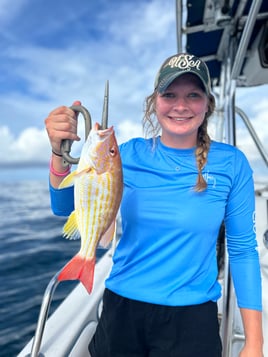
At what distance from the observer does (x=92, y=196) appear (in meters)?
1.18

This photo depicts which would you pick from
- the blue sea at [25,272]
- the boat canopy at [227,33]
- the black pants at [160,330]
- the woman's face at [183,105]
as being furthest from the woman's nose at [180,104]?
the blue sea at [25,272]

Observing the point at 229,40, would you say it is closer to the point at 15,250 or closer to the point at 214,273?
the point at 214,273

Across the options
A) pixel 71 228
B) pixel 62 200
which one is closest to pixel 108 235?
pixel 71 228

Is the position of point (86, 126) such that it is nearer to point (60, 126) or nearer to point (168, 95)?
point (60, 126)

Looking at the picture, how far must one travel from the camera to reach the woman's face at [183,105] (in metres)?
1.38

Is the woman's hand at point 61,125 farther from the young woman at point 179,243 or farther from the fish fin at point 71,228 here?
the fish fin at point 71,228

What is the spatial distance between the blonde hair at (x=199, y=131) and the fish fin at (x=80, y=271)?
604 millimetres

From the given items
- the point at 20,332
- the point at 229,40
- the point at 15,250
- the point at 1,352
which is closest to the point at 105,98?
the point at 229,40

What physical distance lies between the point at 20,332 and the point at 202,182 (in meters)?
3.44

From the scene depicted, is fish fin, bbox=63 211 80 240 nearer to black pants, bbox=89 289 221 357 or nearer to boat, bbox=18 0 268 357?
black pants, bbox=89 289 221 357

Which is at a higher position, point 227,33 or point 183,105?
point 227,33

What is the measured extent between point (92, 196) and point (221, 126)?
9.79 ft

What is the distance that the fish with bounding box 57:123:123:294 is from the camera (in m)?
1.16

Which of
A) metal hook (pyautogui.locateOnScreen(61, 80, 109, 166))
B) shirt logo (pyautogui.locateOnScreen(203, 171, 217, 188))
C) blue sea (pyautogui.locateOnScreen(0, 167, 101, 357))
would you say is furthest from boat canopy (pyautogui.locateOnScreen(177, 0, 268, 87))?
blue sea (pyautogui.locateOnScreen(0, 167, 101, 357))
